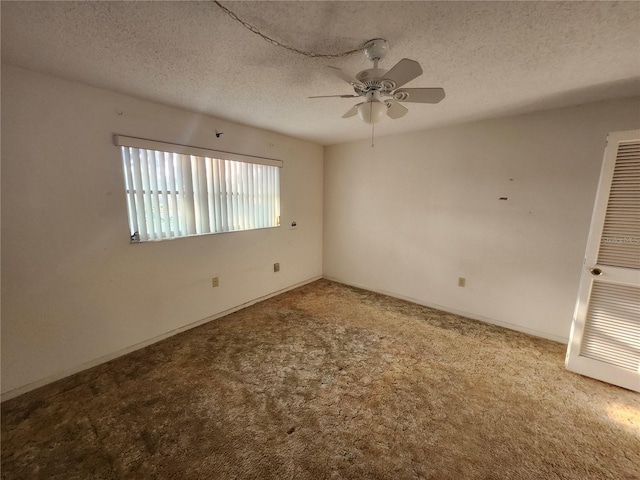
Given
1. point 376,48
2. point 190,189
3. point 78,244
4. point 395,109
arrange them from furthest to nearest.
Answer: point 190,189 < point 78,244 < point 395,109 < point 376,48

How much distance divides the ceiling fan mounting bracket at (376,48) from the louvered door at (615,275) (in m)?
1.91

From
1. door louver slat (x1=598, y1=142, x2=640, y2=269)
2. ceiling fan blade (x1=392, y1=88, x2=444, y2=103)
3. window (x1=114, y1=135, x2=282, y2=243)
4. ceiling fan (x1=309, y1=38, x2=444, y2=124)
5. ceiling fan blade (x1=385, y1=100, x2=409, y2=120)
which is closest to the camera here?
ceiling fan (x1=309, y1=38, x2=444, y2=124)

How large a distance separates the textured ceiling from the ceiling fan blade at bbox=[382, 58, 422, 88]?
0.68 ft

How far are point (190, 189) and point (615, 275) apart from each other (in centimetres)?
374

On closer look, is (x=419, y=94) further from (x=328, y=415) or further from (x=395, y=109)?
(x=328, y=415)

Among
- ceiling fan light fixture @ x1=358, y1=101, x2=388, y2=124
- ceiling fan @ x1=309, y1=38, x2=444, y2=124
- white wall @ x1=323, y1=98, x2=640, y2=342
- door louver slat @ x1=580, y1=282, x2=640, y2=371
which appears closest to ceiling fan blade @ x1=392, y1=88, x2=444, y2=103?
ceiling fan @ x1=309, y1=38, x2=444, y2=124

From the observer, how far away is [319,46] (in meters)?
1.44

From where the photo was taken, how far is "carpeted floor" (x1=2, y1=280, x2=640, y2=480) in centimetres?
137

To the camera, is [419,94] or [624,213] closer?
[419,94]

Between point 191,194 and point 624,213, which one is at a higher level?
point 191,194

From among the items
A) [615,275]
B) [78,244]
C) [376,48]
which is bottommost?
[615,275]

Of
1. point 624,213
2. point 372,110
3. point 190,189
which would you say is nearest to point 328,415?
point 372,110

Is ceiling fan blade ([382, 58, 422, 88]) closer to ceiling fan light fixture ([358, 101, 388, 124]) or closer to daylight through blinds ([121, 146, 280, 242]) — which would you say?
ceiling fan light fixture ([358, 101, 388, 124])

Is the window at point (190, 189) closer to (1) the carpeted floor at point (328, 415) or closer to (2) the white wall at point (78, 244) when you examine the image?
(2) the white wall at point (78, 244)
